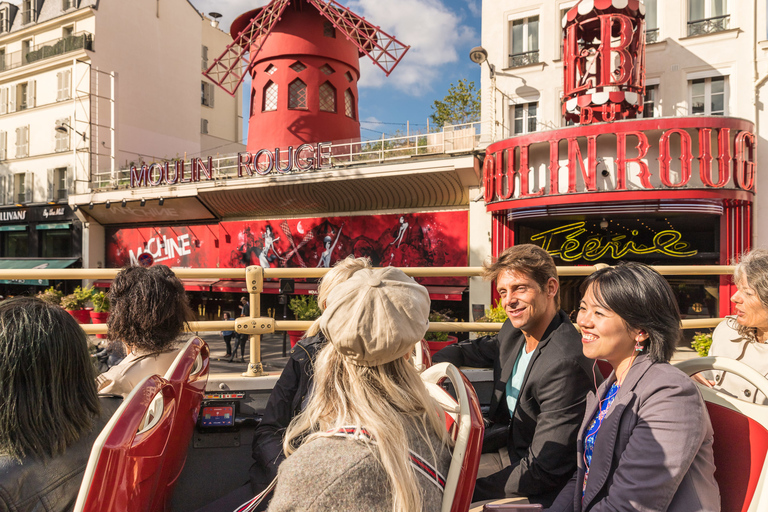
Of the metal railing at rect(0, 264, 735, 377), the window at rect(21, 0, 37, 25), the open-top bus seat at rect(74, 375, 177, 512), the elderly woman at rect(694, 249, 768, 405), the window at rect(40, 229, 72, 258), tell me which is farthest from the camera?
the window at rect(21, 0, 37, 25)

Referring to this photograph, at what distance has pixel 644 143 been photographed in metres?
10.2

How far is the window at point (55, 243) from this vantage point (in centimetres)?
2088

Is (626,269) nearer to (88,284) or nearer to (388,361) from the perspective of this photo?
(388,361)

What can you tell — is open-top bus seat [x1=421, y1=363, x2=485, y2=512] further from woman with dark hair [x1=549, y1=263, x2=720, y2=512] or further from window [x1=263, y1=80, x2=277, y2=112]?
window [x1=263, y1=80, x2=277, y2=112]

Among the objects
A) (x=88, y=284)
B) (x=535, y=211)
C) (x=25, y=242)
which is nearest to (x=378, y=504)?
(x=535, y=211)

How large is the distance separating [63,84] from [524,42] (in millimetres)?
19579

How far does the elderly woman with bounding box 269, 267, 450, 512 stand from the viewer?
1194mm

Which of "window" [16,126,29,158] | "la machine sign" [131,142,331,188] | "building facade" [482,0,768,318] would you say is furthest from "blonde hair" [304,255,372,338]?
"window" [16,126,29,158]

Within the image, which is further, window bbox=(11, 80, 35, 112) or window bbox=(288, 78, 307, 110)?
window bbox=(11, 80, 35, 112)

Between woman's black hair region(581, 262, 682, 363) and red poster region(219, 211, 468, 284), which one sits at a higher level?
red poster region(219, 211, 468, 284)

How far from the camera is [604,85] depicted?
10562 mm

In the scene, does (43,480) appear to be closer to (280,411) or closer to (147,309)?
(280,411)

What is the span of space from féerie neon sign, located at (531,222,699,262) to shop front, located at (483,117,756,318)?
0.02 metres

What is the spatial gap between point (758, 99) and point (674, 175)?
2665mm
